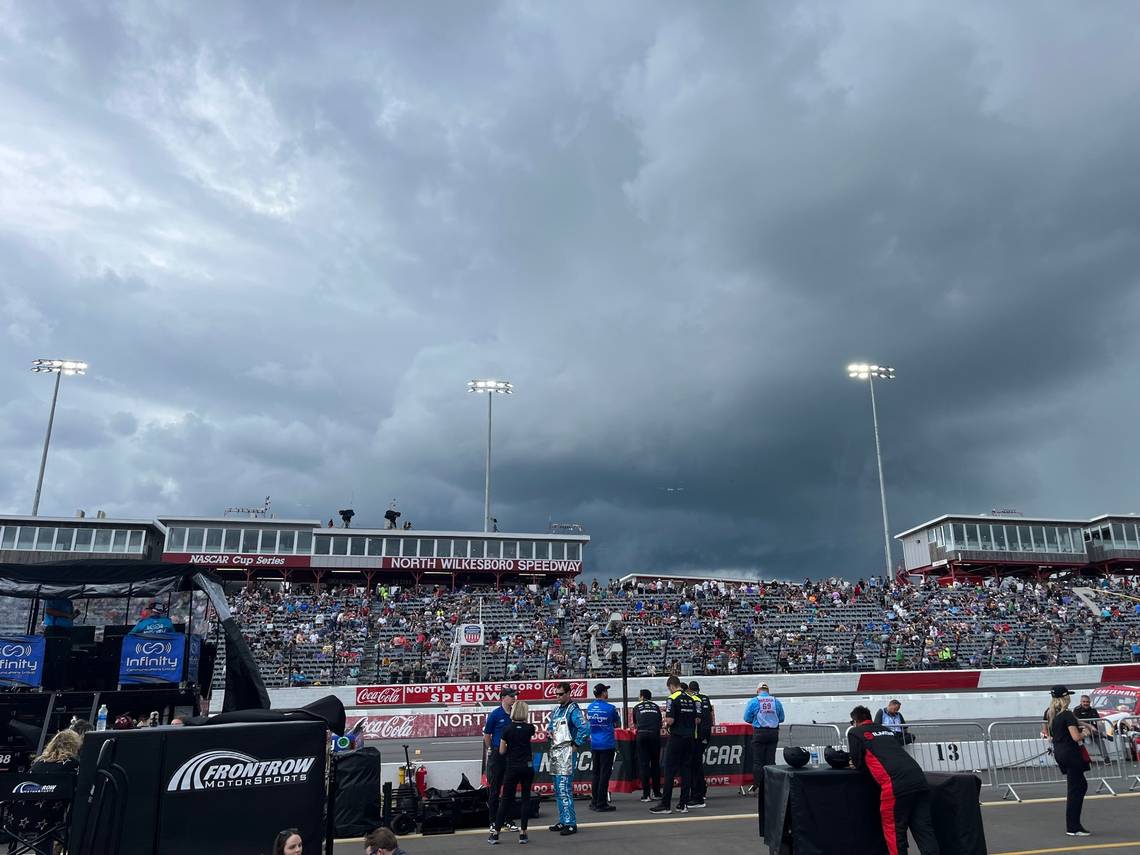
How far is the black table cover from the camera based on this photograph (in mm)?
6945

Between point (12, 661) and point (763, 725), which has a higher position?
point (12, 661)

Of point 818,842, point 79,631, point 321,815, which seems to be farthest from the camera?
point 79,631

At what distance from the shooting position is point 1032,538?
57875mm

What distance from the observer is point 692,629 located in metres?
36.6

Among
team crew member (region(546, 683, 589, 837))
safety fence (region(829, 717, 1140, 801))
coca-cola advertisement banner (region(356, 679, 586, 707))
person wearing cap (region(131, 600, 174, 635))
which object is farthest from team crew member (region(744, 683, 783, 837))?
coca-cola advertisement banner (region(356, 679, 586, 707))

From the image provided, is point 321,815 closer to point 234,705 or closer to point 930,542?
point 234,705

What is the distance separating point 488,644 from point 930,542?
39.5 m

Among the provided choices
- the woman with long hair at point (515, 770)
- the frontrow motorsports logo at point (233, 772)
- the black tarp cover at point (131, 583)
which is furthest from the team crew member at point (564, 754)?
the black tarp cover at point (131, 583)

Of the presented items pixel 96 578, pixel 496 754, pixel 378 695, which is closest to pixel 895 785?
pixel 496 754

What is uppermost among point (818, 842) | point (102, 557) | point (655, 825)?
point (102, 557)

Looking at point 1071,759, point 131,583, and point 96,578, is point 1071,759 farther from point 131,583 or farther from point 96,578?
point 96,578

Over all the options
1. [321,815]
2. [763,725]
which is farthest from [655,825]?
[321,815]

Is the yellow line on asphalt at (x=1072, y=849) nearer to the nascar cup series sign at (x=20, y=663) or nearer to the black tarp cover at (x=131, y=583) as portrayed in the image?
the black tarp cover at (x=131, y=583)

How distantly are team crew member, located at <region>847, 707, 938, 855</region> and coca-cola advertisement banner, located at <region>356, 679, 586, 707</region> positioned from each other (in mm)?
22800
